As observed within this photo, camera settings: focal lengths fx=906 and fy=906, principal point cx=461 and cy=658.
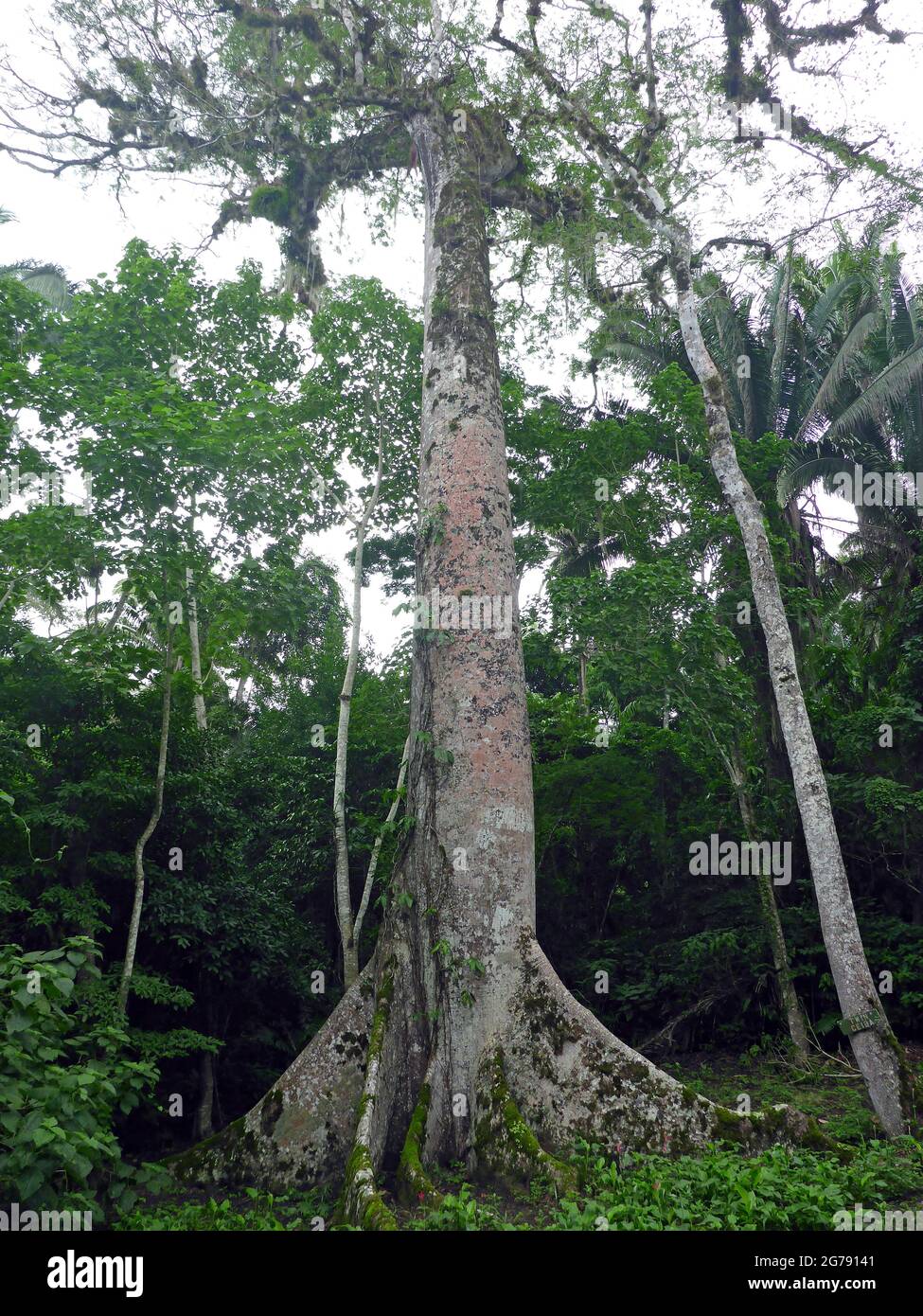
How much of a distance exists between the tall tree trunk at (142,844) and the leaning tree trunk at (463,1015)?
1.85 m

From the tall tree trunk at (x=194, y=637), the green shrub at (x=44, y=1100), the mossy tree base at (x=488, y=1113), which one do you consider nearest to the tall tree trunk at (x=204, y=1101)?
the tall tree trunk at (x=194, y=637)

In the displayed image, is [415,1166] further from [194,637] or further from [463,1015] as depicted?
[194,637]

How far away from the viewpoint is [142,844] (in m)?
7.19

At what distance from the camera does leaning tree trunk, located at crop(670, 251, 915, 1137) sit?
5742mm

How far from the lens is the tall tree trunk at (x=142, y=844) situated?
674cm

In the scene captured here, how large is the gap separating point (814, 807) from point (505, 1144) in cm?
338

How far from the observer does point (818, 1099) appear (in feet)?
23.8

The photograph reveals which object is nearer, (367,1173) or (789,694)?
(367,1173)

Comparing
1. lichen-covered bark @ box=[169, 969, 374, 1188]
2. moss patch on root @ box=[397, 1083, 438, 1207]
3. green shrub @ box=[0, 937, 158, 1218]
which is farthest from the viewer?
lichen-covered bark @ box=[169, 969, 374, 1188]

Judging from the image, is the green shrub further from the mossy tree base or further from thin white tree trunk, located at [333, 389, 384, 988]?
thin white tree trunk, located at [333, 389, 384, 988]

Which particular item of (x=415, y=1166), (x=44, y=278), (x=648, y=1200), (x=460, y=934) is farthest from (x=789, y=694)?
(x=44, y=278)

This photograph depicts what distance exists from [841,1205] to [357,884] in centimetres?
720

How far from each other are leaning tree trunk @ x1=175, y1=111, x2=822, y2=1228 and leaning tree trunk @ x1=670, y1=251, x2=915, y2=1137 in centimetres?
130

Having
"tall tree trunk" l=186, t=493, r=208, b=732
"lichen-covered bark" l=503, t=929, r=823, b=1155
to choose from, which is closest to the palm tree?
"tall tree trunk" l=186, t=493, r=208, b=732
